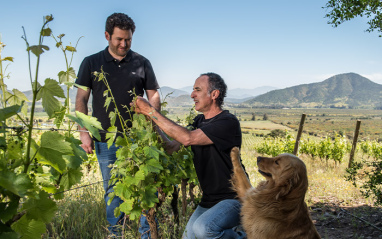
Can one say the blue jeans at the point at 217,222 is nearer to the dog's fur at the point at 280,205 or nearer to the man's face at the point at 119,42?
the dog's fur at the point at 280,205

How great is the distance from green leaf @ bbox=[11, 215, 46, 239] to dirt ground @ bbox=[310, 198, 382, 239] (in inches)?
177

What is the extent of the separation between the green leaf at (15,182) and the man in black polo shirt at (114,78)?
2.72 meters

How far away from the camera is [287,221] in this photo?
9.21 ft

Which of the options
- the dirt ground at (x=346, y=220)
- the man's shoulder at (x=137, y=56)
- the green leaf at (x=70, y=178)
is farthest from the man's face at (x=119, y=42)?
the dirt ground at (x=346, y=220)

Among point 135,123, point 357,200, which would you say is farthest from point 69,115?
point 357,200

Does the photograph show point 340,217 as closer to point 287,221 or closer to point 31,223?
point 287,221

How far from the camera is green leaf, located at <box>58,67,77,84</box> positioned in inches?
70.8

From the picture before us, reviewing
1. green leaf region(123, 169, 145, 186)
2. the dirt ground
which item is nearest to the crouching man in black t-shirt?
green leaf region(123, 169, 145, 186)

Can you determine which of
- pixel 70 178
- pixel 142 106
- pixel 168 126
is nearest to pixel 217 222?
pixel 168 126

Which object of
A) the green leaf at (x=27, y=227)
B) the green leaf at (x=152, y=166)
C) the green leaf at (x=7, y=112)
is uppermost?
the green leaf at (x=7, y=112)

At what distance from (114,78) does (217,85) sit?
1362 mm

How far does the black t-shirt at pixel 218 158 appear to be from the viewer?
3306mm

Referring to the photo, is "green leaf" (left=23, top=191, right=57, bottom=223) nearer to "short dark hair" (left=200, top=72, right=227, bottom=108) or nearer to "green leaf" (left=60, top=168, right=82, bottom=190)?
"green leaf" (left=60, top=168, right=82, bottom=190)

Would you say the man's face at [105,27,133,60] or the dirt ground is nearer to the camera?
the man's face at [105,27,133,60]
